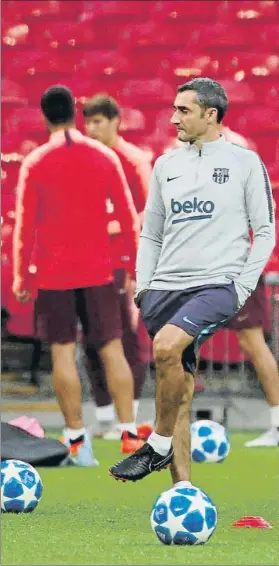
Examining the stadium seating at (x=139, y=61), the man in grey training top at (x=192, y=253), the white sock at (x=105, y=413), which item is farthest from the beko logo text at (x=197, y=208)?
the stadium seating at (x=139, y=61)

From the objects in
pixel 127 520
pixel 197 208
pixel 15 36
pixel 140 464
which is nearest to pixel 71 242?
pixel 197 208

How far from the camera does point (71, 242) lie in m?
8.50

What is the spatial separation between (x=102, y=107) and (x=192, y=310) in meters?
3.91

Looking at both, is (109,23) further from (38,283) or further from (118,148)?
(38,283)

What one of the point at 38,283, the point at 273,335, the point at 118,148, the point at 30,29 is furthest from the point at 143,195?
the point at 30,29

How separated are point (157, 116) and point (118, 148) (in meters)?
3.58

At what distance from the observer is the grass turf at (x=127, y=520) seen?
458cm

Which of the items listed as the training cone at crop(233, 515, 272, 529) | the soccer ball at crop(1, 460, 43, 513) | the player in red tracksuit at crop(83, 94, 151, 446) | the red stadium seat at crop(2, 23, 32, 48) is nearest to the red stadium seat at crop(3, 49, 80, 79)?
the red stadium seat at crop(2, 23, 32, 48)

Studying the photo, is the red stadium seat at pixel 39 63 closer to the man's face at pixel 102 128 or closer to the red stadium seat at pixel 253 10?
the red stadium seat at pixel 253 10

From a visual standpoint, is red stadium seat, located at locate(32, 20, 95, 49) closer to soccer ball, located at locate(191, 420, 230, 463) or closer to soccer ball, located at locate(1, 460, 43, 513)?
soccer ball, located at locate(191, 420, 230, 463)

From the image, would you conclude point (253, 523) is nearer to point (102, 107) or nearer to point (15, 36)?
point (102, 107)

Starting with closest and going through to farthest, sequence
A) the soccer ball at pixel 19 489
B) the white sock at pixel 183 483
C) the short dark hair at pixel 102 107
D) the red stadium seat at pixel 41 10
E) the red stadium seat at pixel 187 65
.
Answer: the white sock at pixel 183 483, the soccer ball at pixel 19 489, the short dark hair at pixel 102 107, the red stadium seat at pixel 187 65, the red stadium seat at pixel 41 10

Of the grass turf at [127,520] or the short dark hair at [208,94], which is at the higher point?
the short dark hair at [208,94]

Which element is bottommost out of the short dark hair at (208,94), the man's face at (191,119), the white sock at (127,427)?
the white sock at (127,427)
